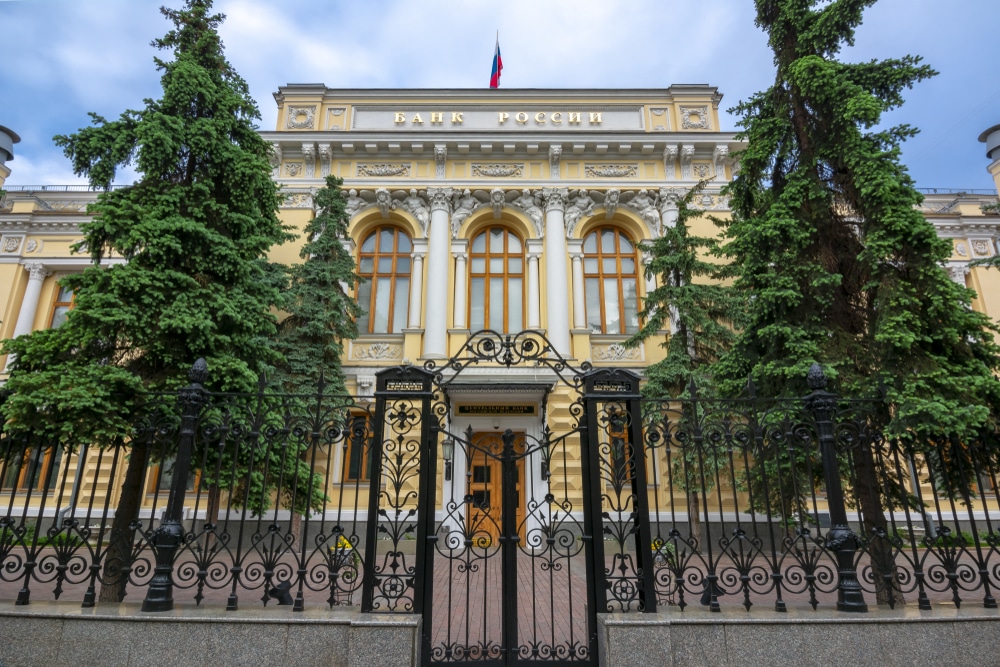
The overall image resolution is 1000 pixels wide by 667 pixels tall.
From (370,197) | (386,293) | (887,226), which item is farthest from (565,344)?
(887,226)

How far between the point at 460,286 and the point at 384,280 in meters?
2.49

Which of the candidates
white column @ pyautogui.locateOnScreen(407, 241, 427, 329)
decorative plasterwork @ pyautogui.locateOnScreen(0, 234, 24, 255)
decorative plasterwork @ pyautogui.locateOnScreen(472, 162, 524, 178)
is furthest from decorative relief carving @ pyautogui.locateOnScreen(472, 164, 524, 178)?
decorative plasterwork @ pyautogui.locateOnScreen(0, 234, 24, 255)

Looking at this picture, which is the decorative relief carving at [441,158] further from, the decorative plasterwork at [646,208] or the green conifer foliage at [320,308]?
the decorative plasterwork at [646,208]

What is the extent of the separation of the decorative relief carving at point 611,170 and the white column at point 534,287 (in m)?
2.93

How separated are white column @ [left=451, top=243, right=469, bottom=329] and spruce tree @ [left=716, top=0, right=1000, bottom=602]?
347 inches

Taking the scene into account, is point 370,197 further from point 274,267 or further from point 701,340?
point 701,340

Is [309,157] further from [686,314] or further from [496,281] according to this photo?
[686,314]

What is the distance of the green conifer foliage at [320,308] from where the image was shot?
13.1 metres

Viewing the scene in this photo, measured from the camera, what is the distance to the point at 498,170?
17.3 meters

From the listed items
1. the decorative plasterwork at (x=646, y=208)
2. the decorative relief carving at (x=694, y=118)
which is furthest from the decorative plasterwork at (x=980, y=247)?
the decorative plasterwork at (x=646, y=208)

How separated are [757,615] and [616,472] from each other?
5.28ft

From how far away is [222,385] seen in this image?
767 cm

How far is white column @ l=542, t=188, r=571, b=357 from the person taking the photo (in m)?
15.5

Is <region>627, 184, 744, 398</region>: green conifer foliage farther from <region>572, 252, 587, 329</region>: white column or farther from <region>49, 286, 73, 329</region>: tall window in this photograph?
<region>49, 286, 73, 329</region>: tall window
